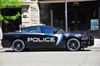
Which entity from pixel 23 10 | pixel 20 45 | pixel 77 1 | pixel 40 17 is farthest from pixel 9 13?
pixel 20 45

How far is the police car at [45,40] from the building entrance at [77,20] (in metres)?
8.66

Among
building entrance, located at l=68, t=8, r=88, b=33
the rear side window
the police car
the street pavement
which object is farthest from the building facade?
the street pavement

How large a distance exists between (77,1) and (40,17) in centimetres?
363

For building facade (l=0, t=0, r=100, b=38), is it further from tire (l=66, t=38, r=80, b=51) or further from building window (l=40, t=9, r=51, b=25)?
tire (l=66, t=38, r=80, b=51)

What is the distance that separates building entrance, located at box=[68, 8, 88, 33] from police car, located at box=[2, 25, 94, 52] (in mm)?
8658

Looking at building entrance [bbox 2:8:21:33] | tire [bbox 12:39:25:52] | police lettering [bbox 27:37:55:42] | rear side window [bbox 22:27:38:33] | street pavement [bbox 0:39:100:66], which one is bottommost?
street pavement [bbox 0:39:100:66]

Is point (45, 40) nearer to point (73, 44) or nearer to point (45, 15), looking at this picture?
point (73, 44)

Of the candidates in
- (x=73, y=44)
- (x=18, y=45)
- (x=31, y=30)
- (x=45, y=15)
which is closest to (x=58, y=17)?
(x=45, y=15)

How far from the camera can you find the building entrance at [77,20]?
63.6ft

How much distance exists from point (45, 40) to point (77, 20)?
9259 millimetres

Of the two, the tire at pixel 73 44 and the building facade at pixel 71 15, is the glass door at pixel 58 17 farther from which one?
the tire at pixel 73 44

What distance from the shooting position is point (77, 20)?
19422 mm

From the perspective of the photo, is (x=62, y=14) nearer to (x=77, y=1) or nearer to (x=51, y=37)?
(x=77, y=1)

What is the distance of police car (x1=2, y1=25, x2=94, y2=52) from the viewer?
34.8 feet
